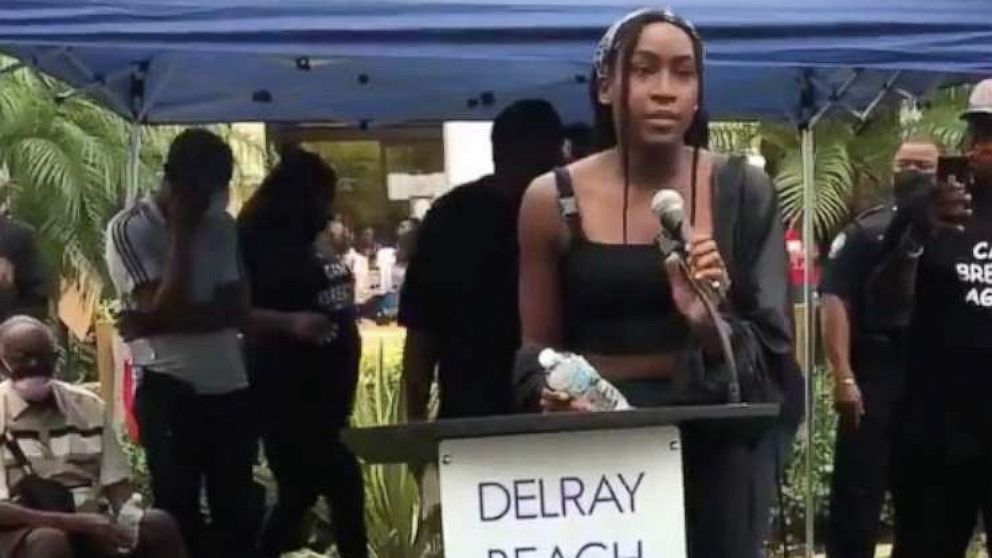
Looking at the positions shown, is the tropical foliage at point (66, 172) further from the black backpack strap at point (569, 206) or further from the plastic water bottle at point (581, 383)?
the plastic water bottle at point (581, 383)

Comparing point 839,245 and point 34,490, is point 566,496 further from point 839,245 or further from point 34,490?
point 839,245

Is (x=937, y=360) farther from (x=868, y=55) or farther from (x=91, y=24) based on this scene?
(x=91, y=24)

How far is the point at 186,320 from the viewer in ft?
21.0

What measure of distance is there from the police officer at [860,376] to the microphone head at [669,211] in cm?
332

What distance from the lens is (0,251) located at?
7078mm

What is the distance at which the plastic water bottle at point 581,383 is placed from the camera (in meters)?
3.29

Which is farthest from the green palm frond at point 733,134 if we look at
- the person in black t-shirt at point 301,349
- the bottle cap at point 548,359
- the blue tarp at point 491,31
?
the bottle cap at point 548,359

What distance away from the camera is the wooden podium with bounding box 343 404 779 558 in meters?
3.28

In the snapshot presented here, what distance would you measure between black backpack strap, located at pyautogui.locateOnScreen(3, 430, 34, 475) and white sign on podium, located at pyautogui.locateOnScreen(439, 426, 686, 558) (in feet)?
9.20

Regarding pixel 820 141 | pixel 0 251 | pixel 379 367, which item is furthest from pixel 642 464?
pixel 820 141

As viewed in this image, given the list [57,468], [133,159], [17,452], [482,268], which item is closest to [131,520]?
[57,468]

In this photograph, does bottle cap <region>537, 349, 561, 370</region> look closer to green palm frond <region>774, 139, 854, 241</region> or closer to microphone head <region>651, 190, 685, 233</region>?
microphone head <region>651, 190, 685, 233</region>

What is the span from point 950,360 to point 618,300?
2568 mm

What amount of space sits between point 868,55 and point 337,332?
102 inches
